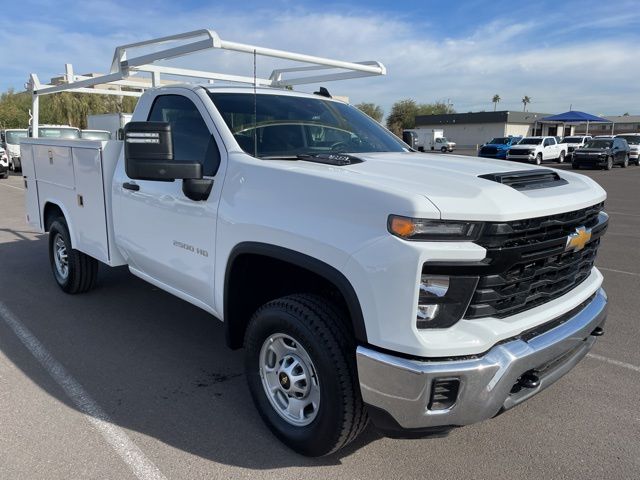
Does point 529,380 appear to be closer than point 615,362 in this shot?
Yes

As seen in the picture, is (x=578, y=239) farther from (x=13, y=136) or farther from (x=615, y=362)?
(x=13, y=136)

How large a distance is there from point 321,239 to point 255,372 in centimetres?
106

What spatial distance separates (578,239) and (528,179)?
1.30ft

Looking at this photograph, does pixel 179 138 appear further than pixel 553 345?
Yes

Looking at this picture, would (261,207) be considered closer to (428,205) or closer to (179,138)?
(428,205)

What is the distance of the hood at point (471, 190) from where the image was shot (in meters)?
2.22

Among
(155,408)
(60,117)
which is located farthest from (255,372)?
(60,117)

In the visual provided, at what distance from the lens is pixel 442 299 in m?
2.22

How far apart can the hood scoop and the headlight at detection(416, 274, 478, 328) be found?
25.8 inches

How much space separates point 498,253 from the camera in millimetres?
2229

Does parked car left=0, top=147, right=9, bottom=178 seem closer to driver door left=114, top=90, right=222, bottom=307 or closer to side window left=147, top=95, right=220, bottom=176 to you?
driver door left=114, top=90, right=222, bottom=307

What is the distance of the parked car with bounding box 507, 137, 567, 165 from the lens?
3023cm

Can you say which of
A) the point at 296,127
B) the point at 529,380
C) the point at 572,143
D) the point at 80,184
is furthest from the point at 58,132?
the point at 572,143

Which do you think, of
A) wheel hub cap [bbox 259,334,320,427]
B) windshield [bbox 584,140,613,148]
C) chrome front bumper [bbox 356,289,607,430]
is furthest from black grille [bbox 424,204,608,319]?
windshield [bbox 584,140,613,148]
